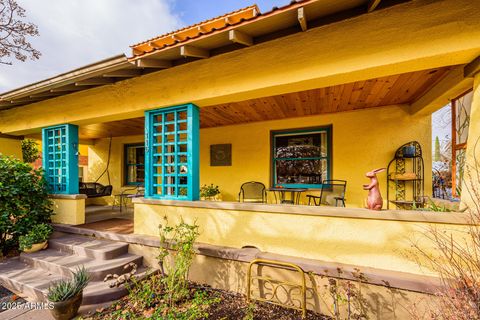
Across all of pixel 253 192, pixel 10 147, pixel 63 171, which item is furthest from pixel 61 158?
pixel 253 192

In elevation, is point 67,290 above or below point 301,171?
below

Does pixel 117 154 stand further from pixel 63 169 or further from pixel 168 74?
pixel 168 74

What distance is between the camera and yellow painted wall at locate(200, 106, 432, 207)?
4.03 metres

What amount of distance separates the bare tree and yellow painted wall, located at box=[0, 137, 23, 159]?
1894 millimetres

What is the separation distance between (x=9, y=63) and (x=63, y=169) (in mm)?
3198

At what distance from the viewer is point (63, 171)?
14.7 feet

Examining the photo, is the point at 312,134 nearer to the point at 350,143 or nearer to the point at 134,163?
the point at 350,143

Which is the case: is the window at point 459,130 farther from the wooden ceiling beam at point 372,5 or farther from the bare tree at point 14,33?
the bare tree at point 14,33

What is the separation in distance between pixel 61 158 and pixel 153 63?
320 centimetres

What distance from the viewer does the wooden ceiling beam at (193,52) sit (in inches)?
102

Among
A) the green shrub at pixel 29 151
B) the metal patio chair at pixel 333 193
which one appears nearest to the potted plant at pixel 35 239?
the metal patio chair at pixel 333 193

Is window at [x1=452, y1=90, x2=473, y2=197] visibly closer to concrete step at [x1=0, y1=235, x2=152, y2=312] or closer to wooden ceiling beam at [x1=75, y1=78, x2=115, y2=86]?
concrete step at [x1=0, y1=235, x2=152, y2=312]

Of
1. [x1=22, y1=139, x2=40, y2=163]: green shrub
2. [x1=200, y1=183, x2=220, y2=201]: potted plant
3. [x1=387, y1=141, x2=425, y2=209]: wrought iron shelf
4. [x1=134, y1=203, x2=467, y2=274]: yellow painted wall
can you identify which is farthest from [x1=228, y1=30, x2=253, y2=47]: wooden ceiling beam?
[x1=22, y1=139, x2=40, y2=163]: green shrub

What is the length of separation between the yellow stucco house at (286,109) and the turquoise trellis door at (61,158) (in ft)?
0.09
